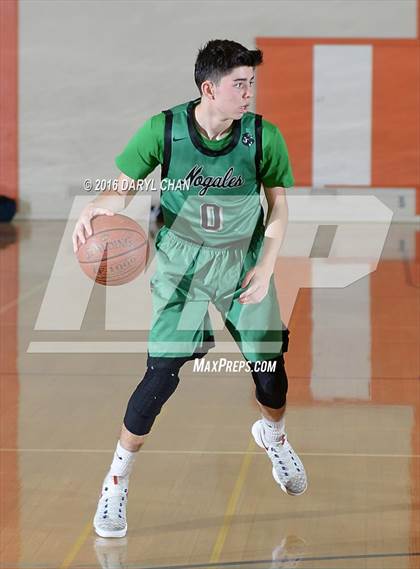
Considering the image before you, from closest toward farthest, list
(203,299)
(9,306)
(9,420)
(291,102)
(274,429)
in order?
(203,299), (274,429), (9,420), (9,306), (291,102)

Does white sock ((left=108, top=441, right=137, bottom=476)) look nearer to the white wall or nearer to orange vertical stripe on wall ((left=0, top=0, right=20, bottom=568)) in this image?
orange vertical stripe on wall ((left=0, top=0, right=20, bottom=568))

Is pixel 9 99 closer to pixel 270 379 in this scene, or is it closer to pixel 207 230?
pixel 207 230

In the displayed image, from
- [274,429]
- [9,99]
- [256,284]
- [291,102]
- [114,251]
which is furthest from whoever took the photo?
[9,99]

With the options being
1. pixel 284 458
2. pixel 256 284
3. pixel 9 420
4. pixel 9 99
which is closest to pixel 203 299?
pixel 256 284

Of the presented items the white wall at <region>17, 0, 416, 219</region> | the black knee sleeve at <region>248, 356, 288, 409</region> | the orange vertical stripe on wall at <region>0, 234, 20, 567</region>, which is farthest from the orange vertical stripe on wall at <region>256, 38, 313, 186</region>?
the black knee sleeve at <region>248, 356, 288, 409</region>

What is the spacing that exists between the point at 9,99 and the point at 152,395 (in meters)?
11.9

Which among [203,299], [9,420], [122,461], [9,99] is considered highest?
[203,299]

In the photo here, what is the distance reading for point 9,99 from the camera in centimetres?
1538

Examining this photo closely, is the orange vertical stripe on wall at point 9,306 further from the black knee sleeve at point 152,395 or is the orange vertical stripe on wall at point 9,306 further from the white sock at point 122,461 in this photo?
the black knee sleeve at point 152,395

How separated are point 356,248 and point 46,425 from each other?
290 inches

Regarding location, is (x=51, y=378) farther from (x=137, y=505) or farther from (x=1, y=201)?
(x=1, y=201)

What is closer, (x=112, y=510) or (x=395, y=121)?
(x=112, y=510)

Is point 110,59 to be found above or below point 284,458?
above

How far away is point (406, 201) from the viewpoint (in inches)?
595
